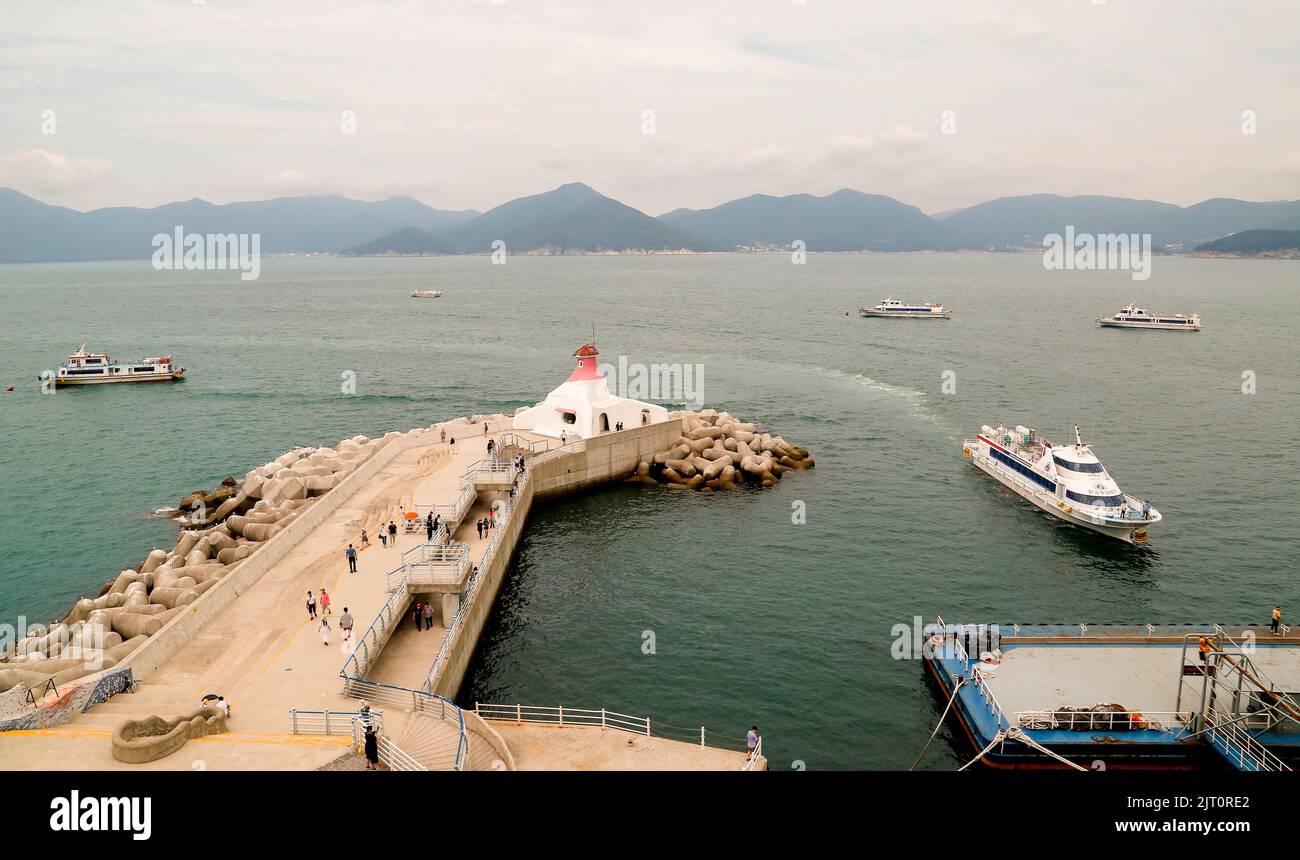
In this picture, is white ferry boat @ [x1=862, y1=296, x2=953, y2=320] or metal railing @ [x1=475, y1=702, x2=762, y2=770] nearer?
metal railing @ [x1=475, y1=702, x2=762, y2=770]

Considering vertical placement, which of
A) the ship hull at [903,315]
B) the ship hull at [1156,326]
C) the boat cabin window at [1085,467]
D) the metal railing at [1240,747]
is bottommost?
the metal railing at [1240,747]

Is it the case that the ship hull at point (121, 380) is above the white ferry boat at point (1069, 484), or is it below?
above

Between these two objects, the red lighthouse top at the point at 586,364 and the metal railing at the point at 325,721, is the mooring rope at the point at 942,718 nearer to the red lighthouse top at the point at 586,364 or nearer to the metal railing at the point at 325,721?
the metal railing at the point at 325,721

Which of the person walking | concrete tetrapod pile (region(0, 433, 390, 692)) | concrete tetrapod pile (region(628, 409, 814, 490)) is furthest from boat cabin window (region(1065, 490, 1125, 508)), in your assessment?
concrete tetrapod pile (region(0, 433, 390, 692))

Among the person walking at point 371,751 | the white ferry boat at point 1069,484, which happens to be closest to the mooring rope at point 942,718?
the person walking at point 371,751

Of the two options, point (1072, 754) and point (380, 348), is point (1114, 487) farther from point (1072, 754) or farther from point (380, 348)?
point (380, 348)
